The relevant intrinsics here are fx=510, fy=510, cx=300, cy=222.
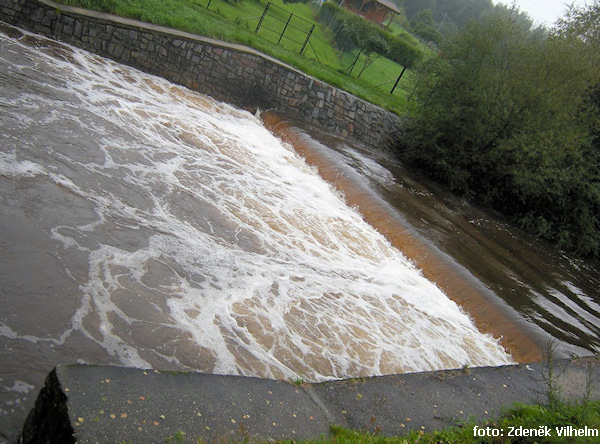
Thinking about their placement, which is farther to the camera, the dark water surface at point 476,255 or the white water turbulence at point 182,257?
the dark water surface at point 476,255

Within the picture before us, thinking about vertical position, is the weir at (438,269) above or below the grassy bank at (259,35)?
below

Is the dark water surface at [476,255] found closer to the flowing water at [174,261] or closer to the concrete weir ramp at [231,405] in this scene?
the flowing water at [174,261]

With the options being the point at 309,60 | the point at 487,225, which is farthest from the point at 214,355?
the point at 309,60

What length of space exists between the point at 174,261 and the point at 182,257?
17 centimetres

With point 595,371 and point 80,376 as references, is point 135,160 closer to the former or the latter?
point 80,376

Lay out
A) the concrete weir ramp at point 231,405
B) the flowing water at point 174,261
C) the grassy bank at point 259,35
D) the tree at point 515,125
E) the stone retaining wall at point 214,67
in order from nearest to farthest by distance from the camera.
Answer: the concrete weir ramp at point 231,405, the flowing water at point 174,261, the stone retaining wall at point 214,67, the grassy bank at point 259,35, the tree at point 515,125

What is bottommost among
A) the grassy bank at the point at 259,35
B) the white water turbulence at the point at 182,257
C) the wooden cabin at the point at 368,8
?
the white water turbulence at the point at 182,257

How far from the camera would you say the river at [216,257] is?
4727 mm

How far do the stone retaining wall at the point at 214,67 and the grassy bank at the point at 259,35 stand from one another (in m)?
0.48

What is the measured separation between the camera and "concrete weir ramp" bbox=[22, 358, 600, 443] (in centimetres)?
282

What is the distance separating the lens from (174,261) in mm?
6098

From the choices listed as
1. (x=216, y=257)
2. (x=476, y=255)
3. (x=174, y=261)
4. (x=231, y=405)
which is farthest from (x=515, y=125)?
(x=231, y=405)

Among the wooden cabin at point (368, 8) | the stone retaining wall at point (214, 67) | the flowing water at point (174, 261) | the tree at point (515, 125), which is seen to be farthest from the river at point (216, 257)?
the wooden cabin at point (368, 8)

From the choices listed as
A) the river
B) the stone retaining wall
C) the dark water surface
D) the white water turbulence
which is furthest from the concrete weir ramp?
the stone retaining wall
